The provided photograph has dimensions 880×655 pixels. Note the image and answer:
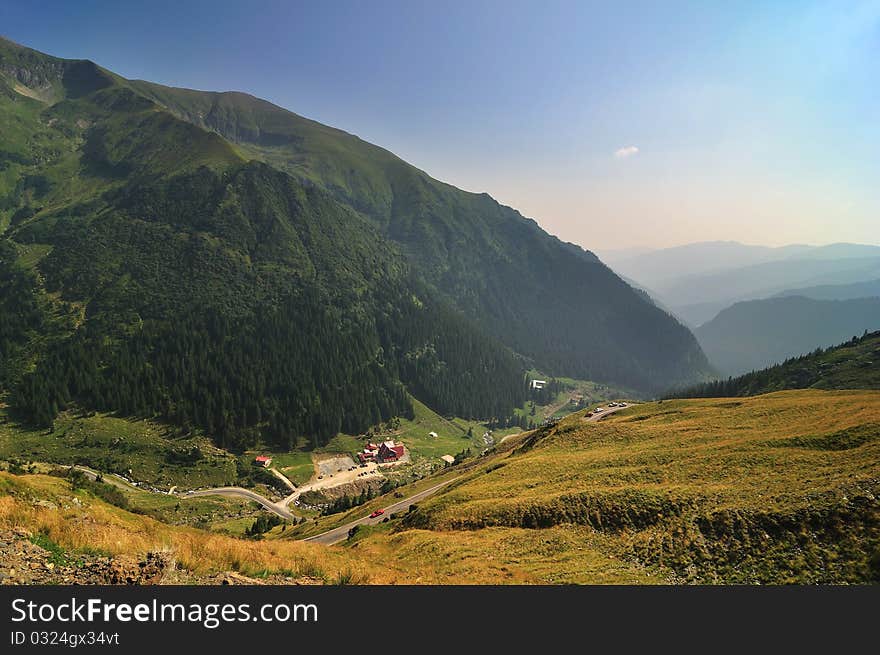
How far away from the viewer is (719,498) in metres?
28.7

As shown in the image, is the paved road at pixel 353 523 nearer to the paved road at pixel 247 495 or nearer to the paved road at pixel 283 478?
the paved road at pixel 247 495

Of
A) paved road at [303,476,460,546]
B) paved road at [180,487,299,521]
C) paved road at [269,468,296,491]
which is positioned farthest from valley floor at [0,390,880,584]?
paved road at [269,468,296,491]

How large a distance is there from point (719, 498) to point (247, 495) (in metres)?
105

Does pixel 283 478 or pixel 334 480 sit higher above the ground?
pixel 283 478

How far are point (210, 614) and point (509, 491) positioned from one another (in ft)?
118

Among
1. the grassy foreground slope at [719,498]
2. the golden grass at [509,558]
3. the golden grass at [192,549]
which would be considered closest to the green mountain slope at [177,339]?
the grassy foreground slope at [719,498]

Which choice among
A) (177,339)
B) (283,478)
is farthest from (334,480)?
(177,339)

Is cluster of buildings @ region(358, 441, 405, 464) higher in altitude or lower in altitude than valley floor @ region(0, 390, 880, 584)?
lower

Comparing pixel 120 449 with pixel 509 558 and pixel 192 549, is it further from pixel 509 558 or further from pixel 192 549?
pixel 509 558

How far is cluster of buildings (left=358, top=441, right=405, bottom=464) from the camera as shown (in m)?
134

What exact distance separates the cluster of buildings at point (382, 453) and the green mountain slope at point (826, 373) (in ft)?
396

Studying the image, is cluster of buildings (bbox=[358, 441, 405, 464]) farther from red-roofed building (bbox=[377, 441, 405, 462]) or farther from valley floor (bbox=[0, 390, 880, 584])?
valley floor (bbox=[0, 390, 880, 584])

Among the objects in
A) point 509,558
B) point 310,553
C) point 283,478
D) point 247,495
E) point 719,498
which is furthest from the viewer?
point 283,478

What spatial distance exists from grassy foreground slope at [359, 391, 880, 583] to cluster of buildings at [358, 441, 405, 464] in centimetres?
9065
